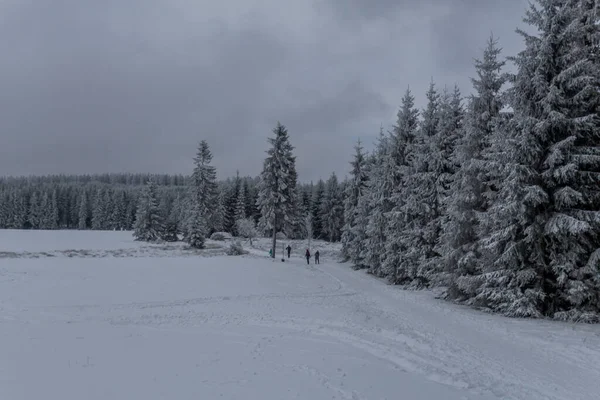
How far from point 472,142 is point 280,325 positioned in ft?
42.9

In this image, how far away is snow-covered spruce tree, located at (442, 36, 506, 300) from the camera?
17.9 meters

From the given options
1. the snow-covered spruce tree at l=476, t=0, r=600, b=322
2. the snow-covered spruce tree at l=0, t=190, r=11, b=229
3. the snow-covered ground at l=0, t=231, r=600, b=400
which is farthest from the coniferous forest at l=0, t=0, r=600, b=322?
the snow-covered spruce tree at l=0, t=190, r=11, b=229

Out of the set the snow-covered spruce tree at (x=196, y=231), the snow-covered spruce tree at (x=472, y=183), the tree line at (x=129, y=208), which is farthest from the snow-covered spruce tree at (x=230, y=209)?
the snow-covered spruce tree at (x=472, y=183)

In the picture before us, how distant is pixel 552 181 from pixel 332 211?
55.9 m

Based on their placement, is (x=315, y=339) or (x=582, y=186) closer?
(x=315, y=339)

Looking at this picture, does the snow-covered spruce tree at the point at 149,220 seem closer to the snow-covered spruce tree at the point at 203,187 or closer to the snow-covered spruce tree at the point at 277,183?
the snow-covered spruce tree at the point at 203,187

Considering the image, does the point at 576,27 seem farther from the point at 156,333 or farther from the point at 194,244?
the point at 194,244

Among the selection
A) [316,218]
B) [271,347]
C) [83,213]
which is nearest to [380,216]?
[271,347]

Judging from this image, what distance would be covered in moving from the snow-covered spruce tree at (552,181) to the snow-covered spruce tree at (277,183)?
24.3 meters

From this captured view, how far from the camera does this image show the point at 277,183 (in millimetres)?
37812

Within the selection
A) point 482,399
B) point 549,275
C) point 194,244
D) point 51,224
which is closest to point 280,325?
point 482,399

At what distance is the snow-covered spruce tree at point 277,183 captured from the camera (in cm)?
3750

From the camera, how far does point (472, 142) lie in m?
18.8

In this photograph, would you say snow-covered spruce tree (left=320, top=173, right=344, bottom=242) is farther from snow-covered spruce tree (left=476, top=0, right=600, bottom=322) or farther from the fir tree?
the fir tree
